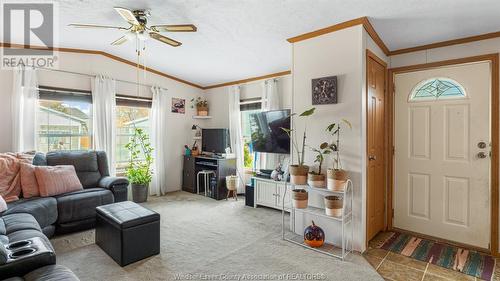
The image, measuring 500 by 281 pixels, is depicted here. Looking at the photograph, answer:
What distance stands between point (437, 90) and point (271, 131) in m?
2.10

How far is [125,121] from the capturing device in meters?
4.77

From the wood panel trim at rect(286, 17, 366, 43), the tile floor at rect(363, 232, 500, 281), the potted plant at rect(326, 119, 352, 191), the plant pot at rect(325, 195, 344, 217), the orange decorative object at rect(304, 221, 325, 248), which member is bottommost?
the tile floor at rect(363, 232, 500, 281)

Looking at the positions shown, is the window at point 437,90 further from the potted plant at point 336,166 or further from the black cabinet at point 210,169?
the black cabinet at point 210,169

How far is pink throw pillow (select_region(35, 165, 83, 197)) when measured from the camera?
9.96 feet

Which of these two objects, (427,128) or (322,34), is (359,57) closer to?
(322,34)

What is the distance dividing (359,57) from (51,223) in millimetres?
3682

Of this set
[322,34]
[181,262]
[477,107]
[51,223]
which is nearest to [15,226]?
[51,223]

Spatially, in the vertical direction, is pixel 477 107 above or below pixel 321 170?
above

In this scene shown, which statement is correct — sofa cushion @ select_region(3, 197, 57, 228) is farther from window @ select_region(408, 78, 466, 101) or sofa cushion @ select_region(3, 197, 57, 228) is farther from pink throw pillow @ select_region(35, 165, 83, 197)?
window @ select_region(408, 78, 466, 101)

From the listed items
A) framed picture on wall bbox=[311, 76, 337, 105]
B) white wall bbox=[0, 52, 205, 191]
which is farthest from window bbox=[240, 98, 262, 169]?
framed picture on wall bbox=[311, 76, 337, 105]

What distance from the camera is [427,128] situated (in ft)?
9.80

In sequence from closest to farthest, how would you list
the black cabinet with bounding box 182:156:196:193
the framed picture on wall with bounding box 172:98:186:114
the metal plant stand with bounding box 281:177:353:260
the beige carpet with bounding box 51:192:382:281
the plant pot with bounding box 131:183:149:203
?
the beige carpet with bounding box 51:192:382:281, the metal plant stand with bounding box 281:177:353:260, the plant pot with bounding box 131:183:149:203, the black cabinet with bounding box 182:156:196:193, the framed picture on wall with bounding box 172:98:186:114

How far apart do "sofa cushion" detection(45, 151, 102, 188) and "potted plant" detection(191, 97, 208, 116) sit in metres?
2.30

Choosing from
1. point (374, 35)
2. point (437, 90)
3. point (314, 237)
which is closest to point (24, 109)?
point (314, 237)
